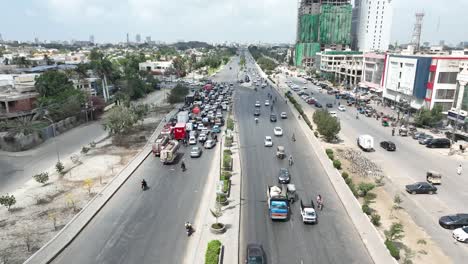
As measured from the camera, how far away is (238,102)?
92375mm

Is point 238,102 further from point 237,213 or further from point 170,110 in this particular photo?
point 237,213

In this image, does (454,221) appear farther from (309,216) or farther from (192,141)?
(192,141)

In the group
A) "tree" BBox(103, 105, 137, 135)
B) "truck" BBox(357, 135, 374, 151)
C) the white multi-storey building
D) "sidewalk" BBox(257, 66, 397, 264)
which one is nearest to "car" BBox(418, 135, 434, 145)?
"truck" BBox(357, 135, 374, 151)

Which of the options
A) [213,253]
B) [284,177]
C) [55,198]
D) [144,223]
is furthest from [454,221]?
[55,198]

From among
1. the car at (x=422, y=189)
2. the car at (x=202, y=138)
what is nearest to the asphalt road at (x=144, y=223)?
the car at (x=202, y=138)

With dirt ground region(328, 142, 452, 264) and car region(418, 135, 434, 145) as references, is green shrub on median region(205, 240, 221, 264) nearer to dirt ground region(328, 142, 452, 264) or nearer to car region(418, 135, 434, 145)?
dirt ground region(328, 142, 452, 264)

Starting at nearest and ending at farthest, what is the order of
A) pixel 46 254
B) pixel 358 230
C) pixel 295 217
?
pixel 46 254
pixel 358 230
pixel 295 217

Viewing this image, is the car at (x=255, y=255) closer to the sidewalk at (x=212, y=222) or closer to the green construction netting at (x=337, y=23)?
the sidewalk at (x=212, y=222)

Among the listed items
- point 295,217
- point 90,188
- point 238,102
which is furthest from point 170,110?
point 295,217

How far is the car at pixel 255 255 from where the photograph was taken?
2119 centimetres

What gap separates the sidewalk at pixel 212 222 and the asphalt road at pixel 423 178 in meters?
15.5

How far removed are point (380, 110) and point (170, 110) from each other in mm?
51346

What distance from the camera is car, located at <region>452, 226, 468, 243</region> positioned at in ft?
82.3

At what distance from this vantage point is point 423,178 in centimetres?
3797
